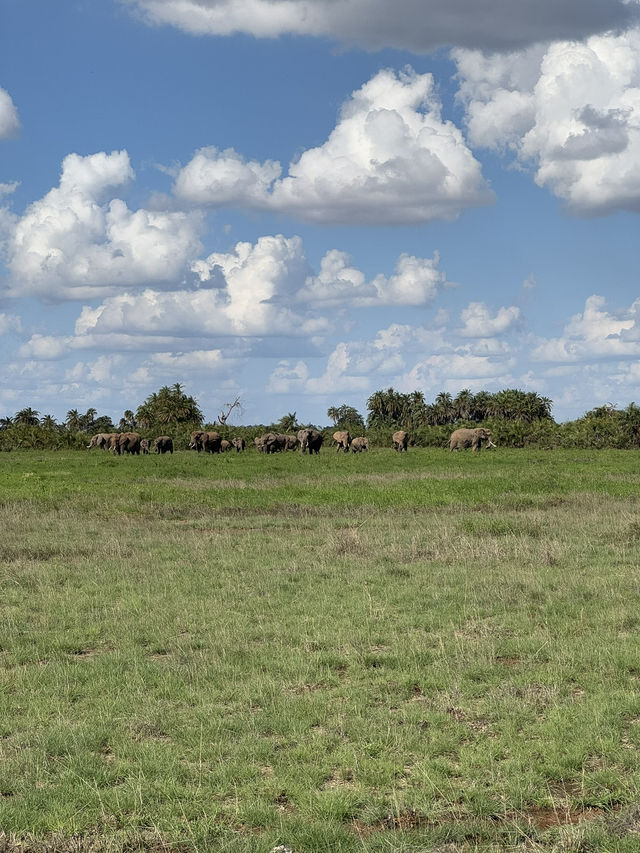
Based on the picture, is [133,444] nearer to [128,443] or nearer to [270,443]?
[128,443]

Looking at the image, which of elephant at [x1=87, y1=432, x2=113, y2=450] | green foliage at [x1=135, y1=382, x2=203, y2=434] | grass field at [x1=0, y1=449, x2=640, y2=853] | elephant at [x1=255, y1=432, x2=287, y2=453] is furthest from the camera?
green foliage at [x1=135, y1=382, x2=203, y2=434]

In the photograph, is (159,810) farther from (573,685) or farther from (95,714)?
(573,685)

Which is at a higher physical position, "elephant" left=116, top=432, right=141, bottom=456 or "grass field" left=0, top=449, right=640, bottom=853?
"elephant" left=116, top=432, right=141, bottom=456

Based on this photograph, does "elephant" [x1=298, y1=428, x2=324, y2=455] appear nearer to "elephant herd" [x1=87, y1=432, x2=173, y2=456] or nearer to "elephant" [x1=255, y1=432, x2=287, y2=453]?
"elephant" [x1=255, y1=432, x2=287, y2=453]

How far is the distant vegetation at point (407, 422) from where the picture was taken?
76.8 meters

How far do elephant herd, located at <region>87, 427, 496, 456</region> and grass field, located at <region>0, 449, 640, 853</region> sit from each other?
152 feet

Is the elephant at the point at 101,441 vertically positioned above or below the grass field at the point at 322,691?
above

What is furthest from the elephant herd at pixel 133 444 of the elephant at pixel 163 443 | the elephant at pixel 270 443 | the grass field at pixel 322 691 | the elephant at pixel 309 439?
the grass field at pixel 322 691

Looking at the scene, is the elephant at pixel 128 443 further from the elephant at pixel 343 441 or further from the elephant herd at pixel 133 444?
the elephant at pixel 343 441

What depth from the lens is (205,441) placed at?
73.8m

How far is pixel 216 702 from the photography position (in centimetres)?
972

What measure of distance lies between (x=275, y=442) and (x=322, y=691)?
6422 centimetres

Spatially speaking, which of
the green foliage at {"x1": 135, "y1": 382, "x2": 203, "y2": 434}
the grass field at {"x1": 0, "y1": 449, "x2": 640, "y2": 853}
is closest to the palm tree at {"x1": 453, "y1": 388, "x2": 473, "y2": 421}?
the green foliage at {"x1": 135, "y1": 382, "x2": 203, "y2": 434}

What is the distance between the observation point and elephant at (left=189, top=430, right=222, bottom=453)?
73562 mm
